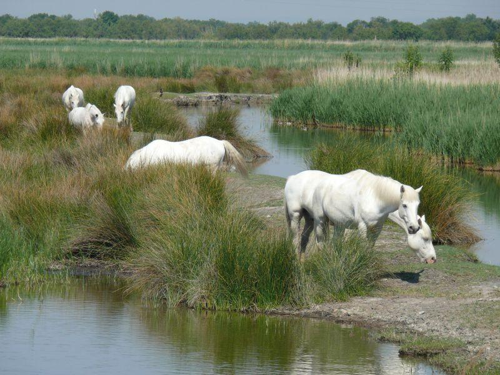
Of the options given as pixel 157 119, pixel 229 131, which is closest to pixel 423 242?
pixel 229 131

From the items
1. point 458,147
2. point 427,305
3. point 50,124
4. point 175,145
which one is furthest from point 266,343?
point 458,147

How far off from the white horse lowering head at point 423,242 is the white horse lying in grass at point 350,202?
23cm

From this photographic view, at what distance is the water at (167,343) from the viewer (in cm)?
757

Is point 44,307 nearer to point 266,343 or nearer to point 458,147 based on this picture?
point 266,343

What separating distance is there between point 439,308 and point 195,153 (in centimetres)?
583

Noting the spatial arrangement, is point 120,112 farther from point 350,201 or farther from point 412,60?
point 412,60

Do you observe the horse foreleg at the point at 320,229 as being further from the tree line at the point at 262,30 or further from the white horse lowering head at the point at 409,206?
the tree line at the point at 262,30

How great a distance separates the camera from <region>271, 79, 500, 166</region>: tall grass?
2116 cm

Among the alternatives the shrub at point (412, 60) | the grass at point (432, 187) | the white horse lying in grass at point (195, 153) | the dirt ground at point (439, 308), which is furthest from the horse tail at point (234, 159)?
the shrub at point (412, 60)

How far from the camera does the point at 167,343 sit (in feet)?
27.0

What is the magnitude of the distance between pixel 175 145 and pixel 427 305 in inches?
234

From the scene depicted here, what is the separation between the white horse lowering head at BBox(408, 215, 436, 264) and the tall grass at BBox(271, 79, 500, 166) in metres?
9.78

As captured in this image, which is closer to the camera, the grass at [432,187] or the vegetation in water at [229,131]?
the grass at [432,187]

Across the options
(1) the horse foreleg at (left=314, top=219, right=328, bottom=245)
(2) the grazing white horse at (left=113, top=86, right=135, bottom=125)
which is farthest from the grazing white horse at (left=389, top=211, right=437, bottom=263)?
(2) the grazing white horse at (left=113, top=86, right=135, bottom=125)
